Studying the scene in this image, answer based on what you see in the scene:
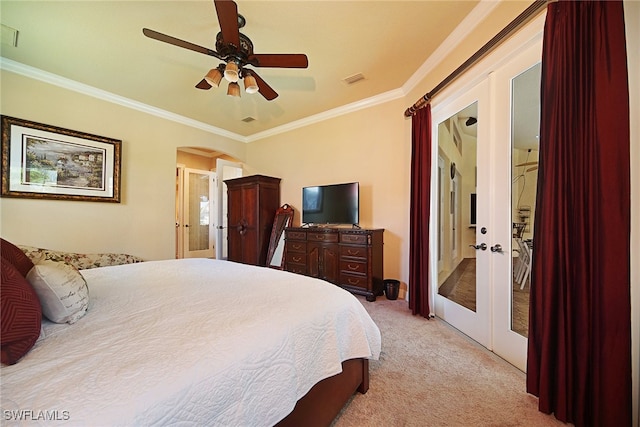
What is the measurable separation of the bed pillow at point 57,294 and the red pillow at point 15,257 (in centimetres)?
12

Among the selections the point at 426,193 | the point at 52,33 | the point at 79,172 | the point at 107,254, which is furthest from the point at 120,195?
the point at 426,193

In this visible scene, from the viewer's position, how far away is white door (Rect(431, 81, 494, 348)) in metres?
2.08

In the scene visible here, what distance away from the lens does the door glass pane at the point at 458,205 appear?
7.52 feet

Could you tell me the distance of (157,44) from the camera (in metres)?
Result: 2.46

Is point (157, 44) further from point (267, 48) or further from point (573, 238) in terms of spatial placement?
point (573, 238)

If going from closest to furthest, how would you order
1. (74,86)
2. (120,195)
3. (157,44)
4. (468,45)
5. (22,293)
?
(22,293) < (468,45) < (157,44) < (74,86) < (120,195)

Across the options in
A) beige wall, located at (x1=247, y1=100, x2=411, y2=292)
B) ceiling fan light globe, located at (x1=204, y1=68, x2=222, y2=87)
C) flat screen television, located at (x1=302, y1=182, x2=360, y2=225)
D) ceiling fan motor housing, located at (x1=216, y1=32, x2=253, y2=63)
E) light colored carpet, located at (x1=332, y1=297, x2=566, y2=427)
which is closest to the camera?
light colored carpet, located at (x1=332, y1=297, x2=566, y2=427)

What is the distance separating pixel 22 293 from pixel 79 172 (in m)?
3.41

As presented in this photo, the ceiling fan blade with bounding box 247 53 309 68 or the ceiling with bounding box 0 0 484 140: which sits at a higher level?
the ceiling with bounding box 0 0 484 140

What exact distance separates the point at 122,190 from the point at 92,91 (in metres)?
1.37

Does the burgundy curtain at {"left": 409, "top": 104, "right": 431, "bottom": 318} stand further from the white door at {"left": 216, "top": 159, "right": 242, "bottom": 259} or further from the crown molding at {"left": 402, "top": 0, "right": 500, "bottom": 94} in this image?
the white door at {"left": 216, "top": 159, "right": 242, "bottom": 259}

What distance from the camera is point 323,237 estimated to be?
3.55m

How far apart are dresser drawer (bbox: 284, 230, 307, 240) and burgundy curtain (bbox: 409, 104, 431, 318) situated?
1.61m

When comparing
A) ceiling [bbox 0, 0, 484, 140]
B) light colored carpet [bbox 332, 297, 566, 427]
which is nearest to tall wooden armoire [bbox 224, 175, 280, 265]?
ceiling [bbox 0, 0, 484, 140]
